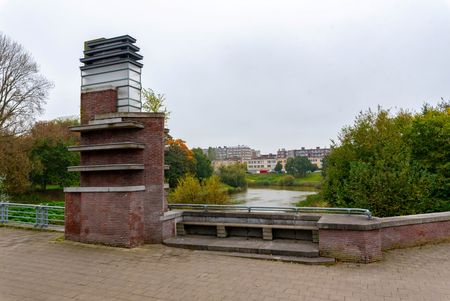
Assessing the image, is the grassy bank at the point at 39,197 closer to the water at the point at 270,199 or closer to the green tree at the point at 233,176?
the water at the point at 270,199

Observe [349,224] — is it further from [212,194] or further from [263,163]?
[263,163]

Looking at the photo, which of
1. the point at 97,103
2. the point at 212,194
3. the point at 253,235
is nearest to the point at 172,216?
the point at 253,235

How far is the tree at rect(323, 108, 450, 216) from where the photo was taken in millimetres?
9609

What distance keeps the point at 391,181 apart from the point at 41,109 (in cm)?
2393

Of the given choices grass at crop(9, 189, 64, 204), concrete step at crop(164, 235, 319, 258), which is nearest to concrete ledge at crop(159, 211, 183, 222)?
Result: concrete step at crop(164, 235, 319, 258)

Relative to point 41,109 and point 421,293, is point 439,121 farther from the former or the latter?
point 41,109

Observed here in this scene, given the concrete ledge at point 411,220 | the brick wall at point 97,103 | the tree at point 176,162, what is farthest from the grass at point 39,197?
the concrete ledge at point 411,220

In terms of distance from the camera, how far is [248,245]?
7.71 m

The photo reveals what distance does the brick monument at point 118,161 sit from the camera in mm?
8180

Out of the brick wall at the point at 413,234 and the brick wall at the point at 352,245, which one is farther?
the brick wall at the point at 413,234

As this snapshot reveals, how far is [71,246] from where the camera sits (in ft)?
27.1

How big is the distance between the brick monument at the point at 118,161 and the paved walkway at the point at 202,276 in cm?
72

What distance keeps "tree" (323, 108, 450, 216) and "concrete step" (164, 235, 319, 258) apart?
335 centimetres

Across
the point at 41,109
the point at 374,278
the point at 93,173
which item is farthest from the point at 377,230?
the point at 41,109
